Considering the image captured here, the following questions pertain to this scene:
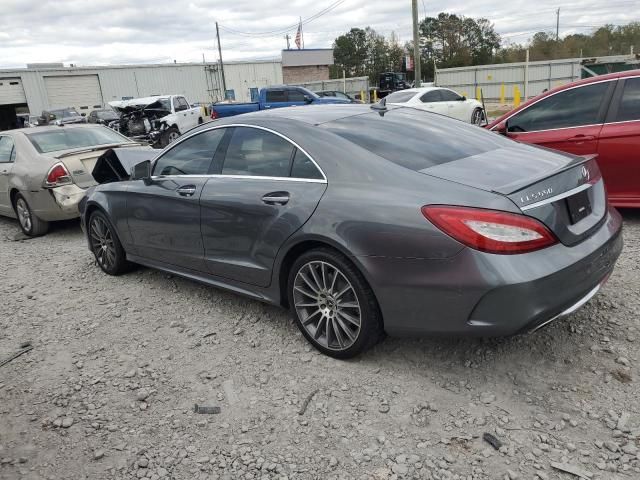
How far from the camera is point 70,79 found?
149ft

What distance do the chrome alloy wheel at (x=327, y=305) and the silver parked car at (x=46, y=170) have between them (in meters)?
4.82

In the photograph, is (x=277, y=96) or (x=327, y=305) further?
(x=277, y=96)

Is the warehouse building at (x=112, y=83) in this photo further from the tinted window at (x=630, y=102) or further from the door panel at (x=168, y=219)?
the door panel at (x=168, y=219)

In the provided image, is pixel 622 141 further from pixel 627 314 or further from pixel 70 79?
pixel 70 79

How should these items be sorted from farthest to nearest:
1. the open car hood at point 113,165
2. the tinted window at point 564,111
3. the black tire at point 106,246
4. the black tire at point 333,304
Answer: the open car hood at point 113,165 → the tinted window at point 564,111 → the black tire at point 106,246 → the black tire at point 333,304

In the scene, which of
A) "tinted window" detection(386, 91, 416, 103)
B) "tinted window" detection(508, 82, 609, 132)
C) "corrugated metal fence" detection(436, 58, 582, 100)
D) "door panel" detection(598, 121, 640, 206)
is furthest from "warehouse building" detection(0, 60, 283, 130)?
"door panel" detection(598, 121, 640, 206)

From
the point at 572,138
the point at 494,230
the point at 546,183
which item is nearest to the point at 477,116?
the point at 572,138

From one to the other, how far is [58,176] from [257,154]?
14.3 feet

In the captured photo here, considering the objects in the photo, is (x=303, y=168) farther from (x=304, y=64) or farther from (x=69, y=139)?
(x=304, y=64)

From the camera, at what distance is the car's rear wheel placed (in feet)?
58.1

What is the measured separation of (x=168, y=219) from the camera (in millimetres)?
4340

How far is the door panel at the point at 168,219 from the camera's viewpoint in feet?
13.5

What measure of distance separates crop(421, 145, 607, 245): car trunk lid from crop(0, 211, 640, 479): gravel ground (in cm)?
81

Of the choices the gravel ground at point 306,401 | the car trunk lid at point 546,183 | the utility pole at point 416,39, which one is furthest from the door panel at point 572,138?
the utility pole at point 416,39
